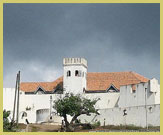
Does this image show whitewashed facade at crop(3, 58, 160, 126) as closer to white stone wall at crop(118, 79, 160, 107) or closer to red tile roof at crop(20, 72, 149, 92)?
white stone wall at crop(118, 79, 160, 107)

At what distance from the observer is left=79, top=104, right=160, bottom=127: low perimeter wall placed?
122 feet

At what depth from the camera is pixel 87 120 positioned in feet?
144

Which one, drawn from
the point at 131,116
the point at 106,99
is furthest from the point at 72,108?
the point at 106,99

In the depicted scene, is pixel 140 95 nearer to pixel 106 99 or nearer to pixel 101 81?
pixel 106 99

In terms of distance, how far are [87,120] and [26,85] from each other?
12.5 meters

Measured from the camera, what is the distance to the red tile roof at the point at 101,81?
5031 centimetres

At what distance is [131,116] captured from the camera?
3931cm

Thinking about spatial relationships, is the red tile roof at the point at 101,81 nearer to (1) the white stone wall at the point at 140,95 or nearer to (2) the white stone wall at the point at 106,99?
(2) the white stone wall at the point at 106,99

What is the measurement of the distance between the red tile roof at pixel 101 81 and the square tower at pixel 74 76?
1521mm

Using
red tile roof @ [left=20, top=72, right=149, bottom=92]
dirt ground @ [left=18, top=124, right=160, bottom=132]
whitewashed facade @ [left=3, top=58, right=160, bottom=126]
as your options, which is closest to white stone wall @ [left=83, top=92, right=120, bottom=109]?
whitewashed facade @ [left=3, top=58, right=160, bottom=126]

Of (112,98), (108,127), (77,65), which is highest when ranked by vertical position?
(77,65)

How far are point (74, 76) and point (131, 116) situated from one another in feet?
40.0

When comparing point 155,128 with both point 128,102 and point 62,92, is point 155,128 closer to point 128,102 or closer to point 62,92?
point 128,102

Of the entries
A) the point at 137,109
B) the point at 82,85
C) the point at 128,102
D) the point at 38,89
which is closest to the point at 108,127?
the point at 137,109
